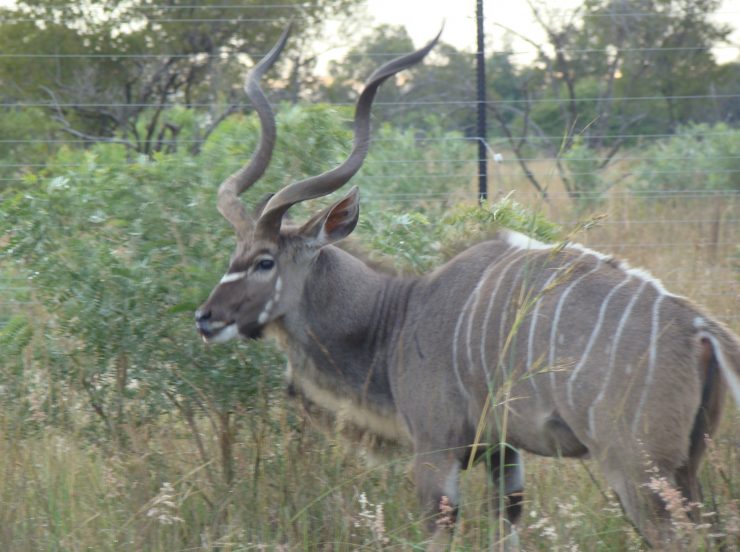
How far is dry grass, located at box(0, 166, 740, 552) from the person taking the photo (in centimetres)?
313

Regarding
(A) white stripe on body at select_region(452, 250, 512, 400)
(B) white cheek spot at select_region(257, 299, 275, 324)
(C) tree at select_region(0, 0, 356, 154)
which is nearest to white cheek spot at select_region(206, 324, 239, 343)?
(B) white cheek spot at select_region(257, 299, 275, 324)

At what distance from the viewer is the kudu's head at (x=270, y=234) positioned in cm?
348

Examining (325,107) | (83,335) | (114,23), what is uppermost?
A: (114,23)

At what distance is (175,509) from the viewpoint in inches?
134

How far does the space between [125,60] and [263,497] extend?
7.79 metres

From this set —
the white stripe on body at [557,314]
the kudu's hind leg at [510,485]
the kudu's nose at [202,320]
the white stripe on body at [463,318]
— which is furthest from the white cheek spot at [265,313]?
the white stripe on body at [557,314]

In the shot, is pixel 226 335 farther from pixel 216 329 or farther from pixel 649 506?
pixel 649 506

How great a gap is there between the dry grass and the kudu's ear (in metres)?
0.64

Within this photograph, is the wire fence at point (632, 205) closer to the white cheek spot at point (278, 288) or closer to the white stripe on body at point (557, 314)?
the white cheek spot at point (278, 288)

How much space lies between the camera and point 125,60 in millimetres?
10320

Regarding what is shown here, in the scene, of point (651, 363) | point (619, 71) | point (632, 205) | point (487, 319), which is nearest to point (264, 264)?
point (487, 319)

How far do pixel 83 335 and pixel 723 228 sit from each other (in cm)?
531

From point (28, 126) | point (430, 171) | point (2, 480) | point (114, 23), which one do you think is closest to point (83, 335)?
point (2, 480)

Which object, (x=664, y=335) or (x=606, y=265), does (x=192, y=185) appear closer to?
(x=606, y=265)
